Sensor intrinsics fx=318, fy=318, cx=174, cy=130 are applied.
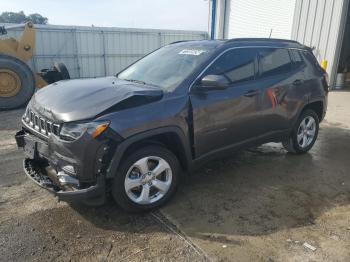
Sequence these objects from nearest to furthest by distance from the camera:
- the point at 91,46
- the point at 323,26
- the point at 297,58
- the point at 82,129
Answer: the point at 82,129, the point at 297,58, the point at 323,26, the point at 91,46

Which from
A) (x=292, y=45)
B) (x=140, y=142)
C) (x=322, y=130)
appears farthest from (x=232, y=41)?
(x=322, y=130)

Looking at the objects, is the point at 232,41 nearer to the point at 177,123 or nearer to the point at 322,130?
the point at 177,123

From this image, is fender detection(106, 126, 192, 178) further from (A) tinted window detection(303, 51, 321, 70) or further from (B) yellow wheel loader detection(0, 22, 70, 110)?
(B) yellow wheel loader detection(0, 22, 70, 110)

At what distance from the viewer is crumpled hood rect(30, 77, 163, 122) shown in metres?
2.96

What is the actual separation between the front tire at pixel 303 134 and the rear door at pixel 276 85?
392 mm

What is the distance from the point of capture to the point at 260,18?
13.4 m

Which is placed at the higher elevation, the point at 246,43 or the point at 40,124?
the point at 246,43

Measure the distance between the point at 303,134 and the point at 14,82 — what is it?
7369 mm

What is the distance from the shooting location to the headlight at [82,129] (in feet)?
9.28

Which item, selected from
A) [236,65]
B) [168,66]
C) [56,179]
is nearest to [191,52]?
[168,66]

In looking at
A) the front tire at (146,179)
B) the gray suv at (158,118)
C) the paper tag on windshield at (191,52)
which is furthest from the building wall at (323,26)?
the front tire at (146,179)

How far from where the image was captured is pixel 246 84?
4.05m

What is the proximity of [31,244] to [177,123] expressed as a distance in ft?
5.88

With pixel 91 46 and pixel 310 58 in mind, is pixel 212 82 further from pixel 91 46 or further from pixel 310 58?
pixel 91 46
